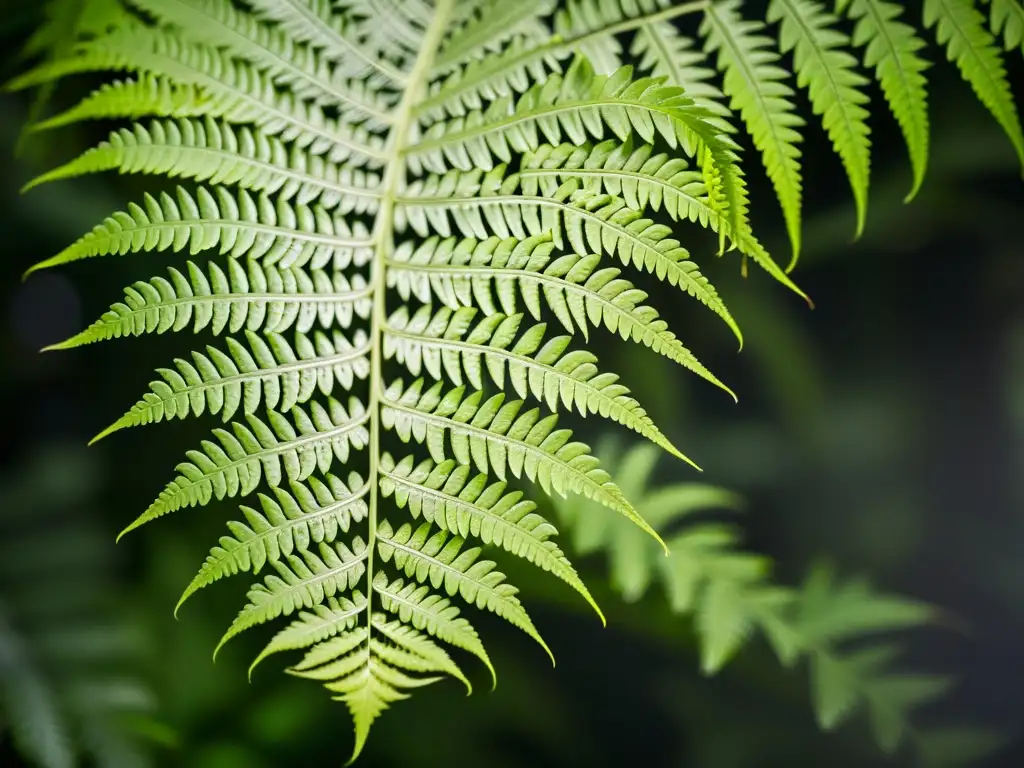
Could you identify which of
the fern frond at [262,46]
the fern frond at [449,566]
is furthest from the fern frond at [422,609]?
the fern frond at [262,46]

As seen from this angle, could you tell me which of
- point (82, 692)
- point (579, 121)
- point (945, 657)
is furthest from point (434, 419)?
point (945, 657)

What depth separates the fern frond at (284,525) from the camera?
62 cm

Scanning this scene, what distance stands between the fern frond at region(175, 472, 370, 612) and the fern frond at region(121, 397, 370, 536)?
18mm

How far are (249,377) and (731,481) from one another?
1.02 m

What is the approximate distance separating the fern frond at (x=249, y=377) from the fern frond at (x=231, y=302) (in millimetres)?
21

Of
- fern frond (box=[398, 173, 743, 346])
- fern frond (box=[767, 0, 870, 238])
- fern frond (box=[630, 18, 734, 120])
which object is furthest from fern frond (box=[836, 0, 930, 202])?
fern frond (box=[398, 173, 743, 346])

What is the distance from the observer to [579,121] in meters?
0.63

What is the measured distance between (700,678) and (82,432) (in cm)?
127

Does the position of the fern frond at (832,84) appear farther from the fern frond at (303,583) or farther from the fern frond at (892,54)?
the fern frond at (303,583)

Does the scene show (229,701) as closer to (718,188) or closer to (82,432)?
(82,432)

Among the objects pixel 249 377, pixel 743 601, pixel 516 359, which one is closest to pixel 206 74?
pixel 249 377

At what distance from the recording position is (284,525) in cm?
63

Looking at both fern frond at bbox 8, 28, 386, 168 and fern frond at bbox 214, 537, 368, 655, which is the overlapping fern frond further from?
fern frond at bbox 8, 28, 386, 168

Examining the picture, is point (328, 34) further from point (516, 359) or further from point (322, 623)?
point (322, 623)
